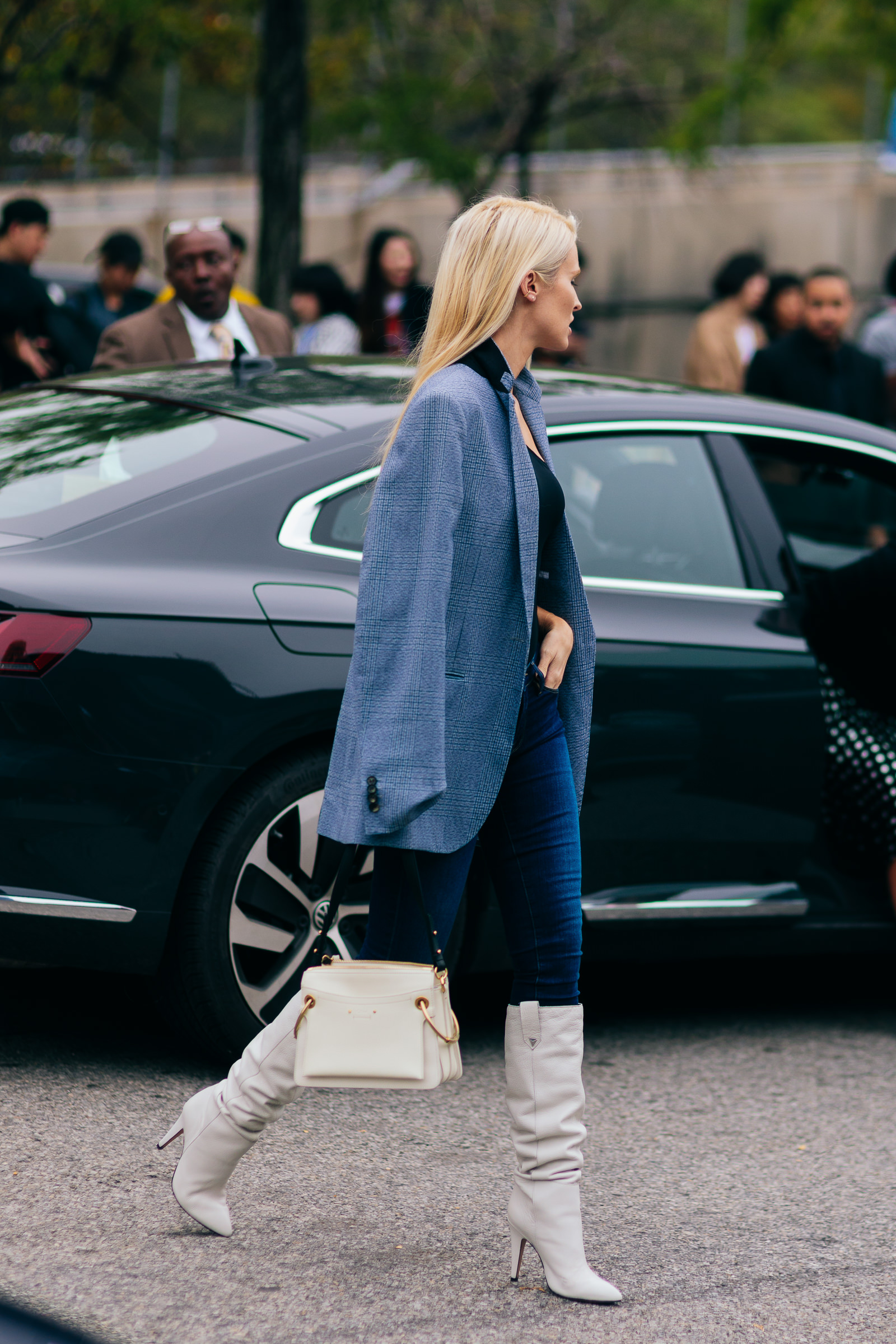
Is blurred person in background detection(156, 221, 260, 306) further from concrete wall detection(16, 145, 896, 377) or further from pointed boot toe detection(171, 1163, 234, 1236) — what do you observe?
concrete wall detection(16, 145, 896, 377)

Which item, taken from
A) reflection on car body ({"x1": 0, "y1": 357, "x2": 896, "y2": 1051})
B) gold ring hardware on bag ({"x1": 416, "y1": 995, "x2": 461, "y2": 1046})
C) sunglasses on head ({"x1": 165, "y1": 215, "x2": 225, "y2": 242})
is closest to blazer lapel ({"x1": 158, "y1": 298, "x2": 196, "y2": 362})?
sunglasses on head ({"x1": 165, "y1": 215, "x2": 225, "y2": 242})

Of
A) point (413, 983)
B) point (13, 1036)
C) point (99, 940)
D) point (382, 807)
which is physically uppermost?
point (382, 807)

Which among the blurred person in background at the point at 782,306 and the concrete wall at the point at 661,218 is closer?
the blurred person in background at the point at 782,306

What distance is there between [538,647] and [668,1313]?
3.88 feet

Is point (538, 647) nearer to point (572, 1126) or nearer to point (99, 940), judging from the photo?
point (572, 1126)

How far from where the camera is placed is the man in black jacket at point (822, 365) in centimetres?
771

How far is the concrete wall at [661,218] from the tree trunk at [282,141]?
8118 millimetres

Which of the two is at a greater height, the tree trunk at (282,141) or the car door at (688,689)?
the tree trunk at (282,141)

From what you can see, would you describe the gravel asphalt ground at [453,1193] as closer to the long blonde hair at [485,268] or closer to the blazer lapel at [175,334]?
the long blonde hair at [485,268]

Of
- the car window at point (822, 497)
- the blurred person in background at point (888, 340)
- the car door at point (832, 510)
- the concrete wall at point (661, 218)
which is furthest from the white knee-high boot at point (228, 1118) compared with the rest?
the concrete wall at point (661, 218)

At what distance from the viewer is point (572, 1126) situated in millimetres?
3105

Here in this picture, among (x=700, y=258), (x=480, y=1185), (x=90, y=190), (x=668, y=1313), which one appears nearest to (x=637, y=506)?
(x=480, y=1185)

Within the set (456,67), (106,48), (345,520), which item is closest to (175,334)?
(345,520)

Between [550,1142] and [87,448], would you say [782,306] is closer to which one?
[87,448]
